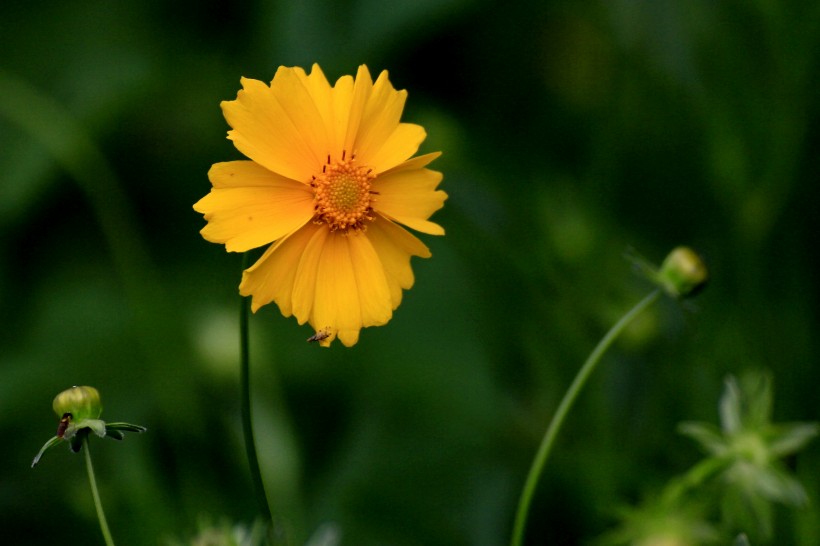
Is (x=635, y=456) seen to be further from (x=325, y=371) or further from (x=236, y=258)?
(x=236, y=258)

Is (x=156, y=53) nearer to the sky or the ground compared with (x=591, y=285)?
nearer to the sky

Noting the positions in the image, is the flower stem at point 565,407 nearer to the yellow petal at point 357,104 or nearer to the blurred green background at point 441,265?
the yellow petal at point 357,104

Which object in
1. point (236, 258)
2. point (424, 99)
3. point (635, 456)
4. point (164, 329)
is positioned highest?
point (424, 99)

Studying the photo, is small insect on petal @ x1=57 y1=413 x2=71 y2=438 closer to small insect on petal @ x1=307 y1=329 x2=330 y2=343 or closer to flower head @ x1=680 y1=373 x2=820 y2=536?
small insect on petal @ x1=307 y1=329 x2=330 y2=343

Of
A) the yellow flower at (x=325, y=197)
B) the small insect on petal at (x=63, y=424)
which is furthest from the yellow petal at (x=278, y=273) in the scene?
the small insect on petal at (x=63, y=424)

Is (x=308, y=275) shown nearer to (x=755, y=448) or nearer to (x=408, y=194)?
(x=408, y=194)

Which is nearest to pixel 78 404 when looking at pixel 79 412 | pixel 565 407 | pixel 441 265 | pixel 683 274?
pixel 79 412

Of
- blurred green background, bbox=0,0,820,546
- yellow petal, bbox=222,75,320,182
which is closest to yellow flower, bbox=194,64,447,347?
yellow petal, bbox=222,75,320,182

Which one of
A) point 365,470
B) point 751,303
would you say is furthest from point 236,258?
point 751,303
